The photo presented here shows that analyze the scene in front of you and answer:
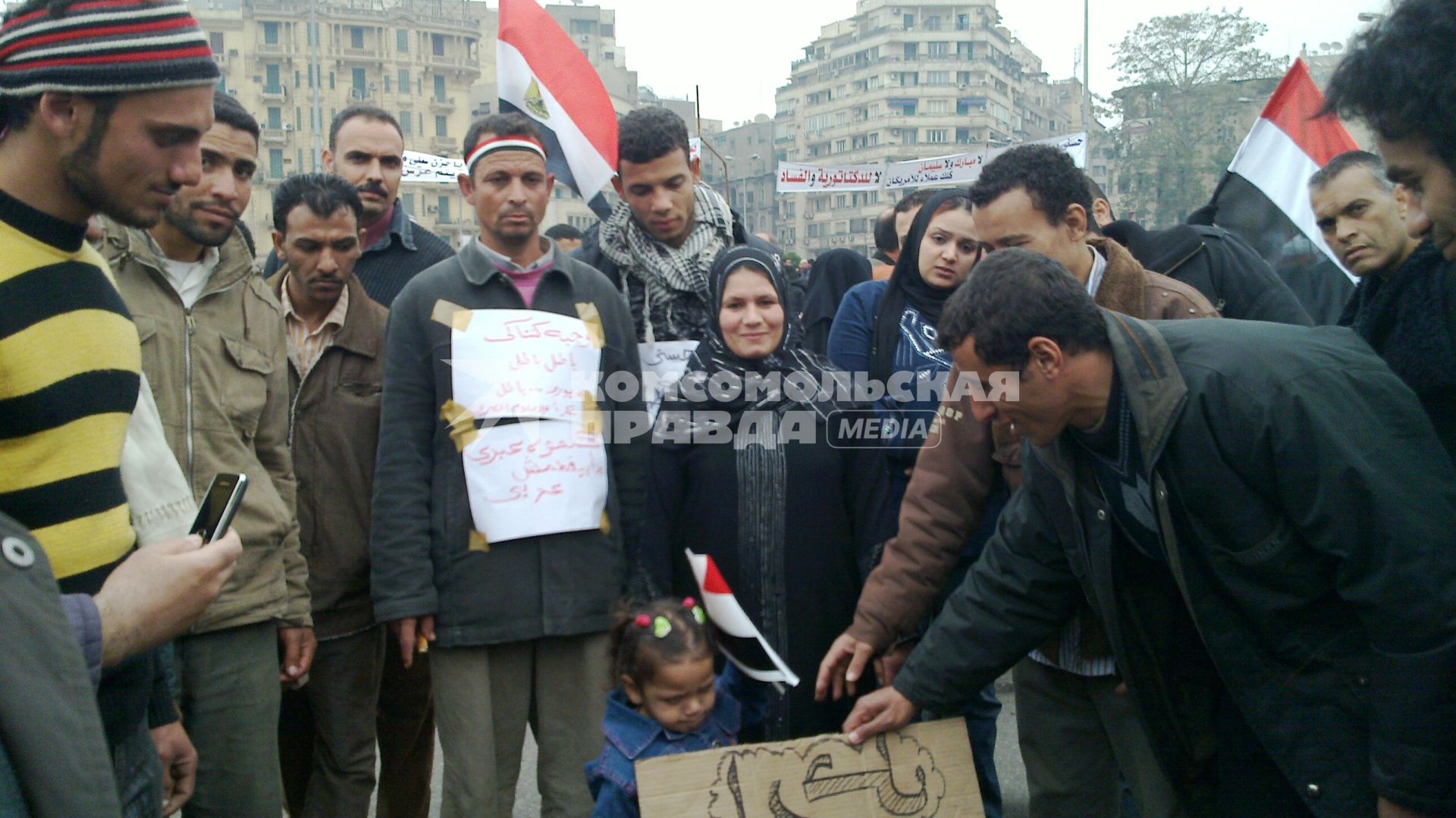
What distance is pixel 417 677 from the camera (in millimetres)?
3893

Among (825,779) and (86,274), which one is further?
(825,779)

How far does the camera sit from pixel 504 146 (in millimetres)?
3504

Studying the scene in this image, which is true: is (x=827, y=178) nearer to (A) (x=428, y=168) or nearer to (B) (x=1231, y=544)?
(A) (x=428, y=168)

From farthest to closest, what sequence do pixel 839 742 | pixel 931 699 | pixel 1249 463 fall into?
pixel 931 699, pixel 839 742, pixel 1249 463

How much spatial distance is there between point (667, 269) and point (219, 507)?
219 cm

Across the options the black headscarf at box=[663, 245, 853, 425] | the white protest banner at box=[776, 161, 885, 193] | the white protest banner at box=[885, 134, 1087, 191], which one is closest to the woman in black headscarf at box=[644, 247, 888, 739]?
the black headscarf at box=[663, 245, 853, 425]

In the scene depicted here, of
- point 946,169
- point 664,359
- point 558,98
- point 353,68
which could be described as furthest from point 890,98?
point 664,359

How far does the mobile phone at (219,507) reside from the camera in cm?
189

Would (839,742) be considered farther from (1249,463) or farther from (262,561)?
(262,561)

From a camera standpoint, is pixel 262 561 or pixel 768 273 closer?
pixel 262 561

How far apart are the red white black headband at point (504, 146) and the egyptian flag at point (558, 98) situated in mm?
948

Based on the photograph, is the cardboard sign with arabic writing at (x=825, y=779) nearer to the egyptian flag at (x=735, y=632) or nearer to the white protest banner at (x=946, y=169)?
the egyptian flag at (x=735, y=632)

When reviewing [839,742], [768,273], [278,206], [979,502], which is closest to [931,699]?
[839,742]

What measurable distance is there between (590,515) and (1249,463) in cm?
178
